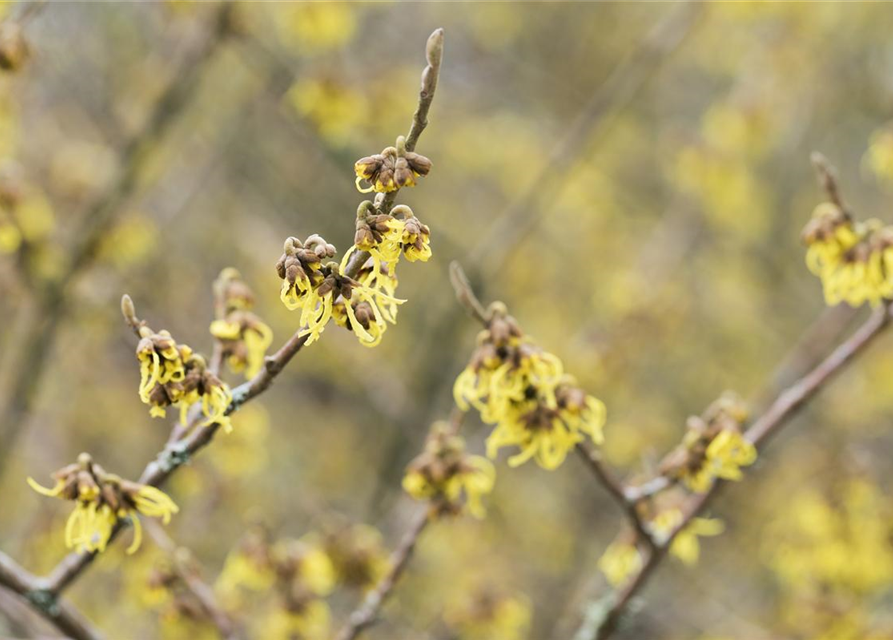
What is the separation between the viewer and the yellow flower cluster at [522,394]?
5.70ft

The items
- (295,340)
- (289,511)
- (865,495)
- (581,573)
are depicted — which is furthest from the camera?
(581,573)

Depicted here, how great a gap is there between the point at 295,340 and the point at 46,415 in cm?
520

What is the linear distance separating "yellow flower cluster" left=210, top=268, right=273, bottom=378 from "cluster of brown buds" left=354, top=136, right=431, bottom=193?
511 millimetres

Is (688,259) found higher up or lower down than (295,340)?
higher up

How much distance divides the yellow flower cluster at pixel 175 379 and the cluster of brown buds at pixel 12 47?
148cm

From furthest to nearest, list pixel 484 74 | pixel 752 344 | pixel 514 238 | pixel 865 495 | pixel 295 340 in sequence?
pixel 484 74 < pixel 752 344 < pixel 514 238 < pixel 865 495 < pixel 295 340

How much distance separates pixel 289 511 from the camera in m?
5.41

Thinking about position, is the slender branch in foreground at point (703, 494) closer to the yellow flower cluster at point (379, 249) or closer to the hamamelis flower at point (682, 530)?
the hamamelis flower at point (682, 530)


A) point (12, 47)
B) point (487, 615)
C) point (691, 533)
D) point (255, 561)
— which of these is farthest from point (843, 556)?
point (12, 47)

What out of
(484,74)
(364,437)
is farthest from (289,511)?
(484,74)

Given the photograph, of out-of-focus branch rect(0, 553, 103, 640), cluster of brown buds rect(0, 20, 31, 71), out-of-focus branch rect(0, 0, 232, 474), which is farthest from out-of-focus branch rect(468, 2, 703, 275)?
out-of-focus branch rect(0, 553, 103, 640)

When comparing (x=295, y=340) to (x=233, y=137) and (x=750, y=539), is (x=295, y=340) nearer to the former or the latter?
(x=233, y=137)

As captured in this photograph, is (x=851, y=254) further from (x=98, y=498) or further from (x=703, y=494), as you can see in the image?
(x=98, y=498)

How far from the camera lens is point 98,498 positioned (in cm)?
162
